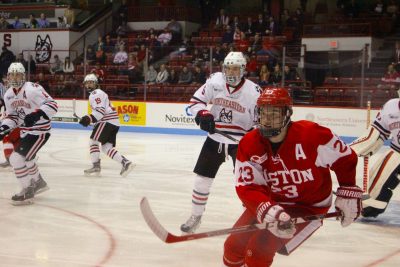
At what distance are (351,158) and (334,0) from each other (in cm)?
1553

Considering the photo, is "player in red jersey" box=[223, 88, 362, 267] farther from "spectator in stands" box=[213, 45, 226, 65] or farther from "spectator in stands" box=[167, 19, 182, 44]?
"spectator in stands" box=[167, 19, 182, 44]

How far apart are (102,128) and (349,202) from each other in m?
4.75

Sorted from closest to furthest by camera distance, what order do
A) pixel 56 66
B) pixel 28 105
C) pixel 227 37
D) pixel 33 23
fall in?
1. pixel 28 105
2. pixel 227 37
3. pixel 56 66
4. pixel 33 23

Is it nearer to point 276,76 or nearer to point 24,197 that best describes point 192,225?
point 24,197

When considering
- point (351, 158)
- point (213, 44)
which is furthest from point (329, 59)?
point (351, 158)

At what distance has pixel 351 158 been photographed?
8.66ft

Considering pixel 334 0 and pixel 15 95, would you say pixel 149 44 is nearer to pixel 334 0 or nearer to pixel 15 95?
→ pixel 334 0

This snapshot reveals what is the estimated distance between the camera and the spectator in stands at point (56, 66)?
52.0 ft

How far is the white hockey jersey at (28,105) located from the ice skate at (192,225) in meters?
1.70

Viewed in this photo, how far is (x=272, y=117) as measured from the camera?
8.30 ft

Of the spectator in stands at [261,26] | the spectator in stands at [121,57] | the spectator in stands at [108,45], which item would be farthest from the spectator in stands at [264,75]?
the spectator in stands at [108,45]

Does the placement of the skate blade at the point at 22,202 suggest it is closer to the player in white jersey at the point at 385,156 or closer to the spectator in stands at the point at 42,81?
the player in white jersey at the point at 385,156

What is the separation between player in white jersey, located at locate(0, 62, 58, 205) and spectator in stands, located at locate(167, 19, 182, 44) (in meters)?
11.3

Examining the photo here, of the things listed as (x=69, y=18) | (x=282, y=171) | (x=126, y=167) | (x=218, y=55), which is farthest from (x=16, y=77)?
(x=69, y=18)
